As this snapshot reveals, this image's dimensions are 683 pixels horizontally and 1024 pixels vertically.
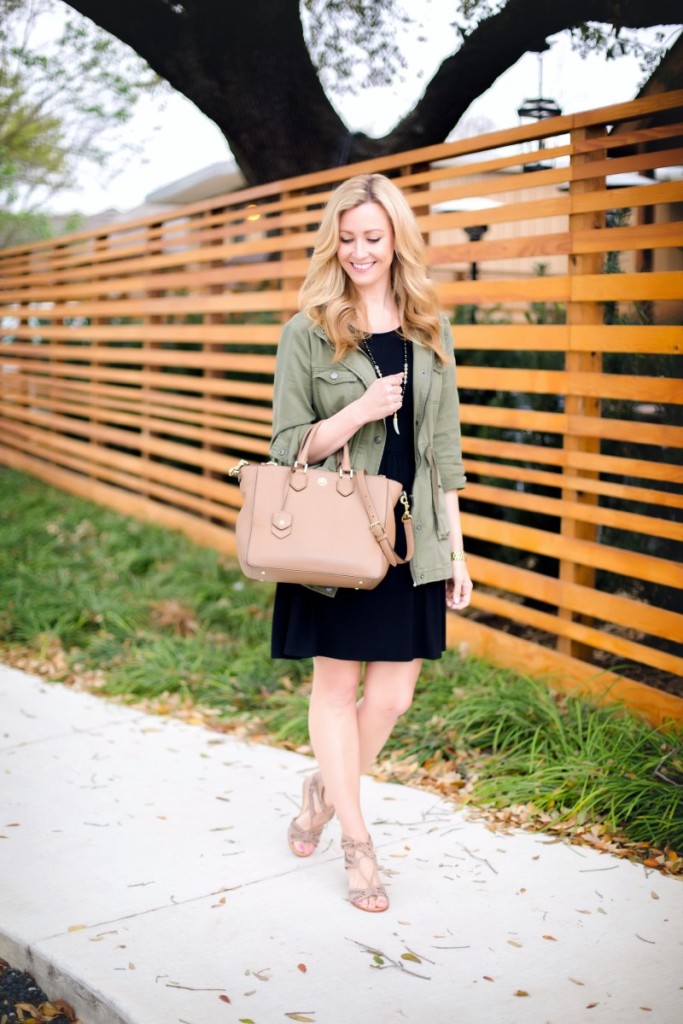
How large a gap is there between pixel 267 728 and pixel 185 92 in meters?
4.72

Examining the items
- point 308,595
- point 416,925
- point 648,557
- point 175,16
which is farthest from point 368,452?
point 175,16

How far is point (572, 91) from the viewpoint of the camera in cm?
555

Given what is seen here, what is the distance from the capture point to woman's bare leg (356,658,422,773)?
345 cm

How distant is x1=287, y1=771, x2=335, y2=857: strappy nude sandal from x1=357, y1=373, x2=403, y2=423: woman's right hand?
1.23 m

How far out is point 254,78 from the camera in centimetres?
765

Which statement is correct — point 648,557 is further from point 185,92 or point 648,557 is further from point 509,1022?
point 185,92

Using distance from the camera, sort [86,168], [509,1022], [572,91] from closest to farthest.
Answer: [509,1022] < [572,91] < [86,168]

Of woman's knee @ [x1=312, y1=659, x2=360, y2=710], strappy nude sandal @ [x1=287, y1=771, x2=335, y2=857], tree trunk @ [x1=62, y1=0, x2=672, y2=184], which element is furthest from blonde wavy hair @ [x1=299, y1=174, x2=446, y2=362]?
tree trunk @ [x1=62, y1=0, x2=672, y2=184]

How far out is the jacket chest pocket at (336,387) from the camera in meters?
3.24

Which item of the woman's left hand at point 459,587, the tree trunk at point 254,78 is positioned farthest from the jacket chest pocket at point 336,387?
the tree trunk at point 254,78

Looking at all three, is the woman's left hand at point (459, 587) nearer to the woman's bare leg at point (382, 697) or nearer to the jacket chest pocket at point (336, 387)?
the woman's bare leg at point (382, 697)

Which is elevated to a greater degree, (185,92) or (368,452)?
(185,92)

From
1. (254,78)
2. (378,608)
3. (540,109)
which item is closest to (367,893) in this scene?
(378,608)

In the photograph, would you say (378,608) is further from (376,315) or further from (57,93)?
(57,93)
